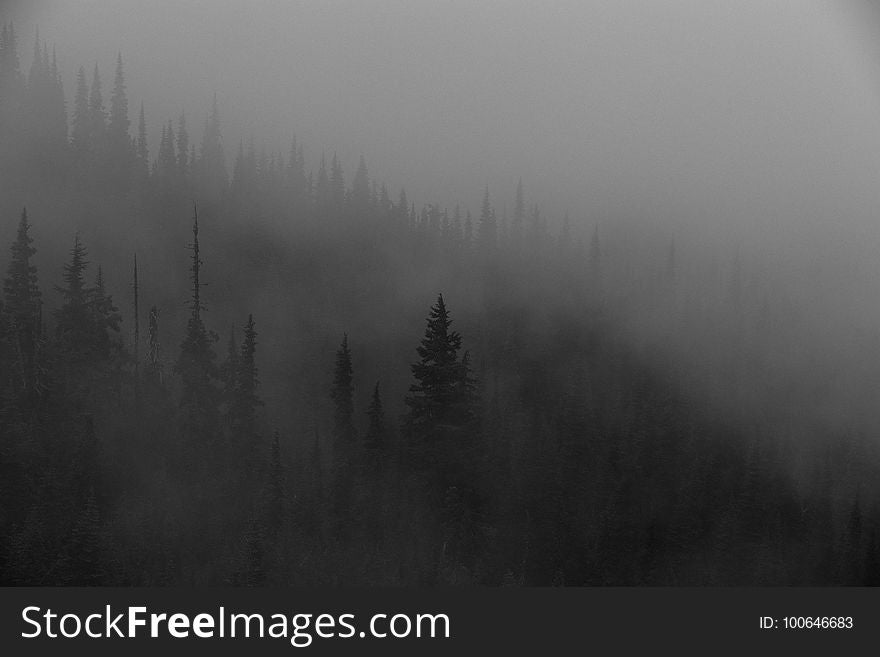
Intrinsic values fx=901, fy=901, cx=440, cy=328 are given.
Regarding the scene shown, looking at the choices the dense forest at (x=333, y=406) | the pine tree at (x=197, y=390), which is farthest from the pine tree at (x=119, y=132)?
the pine tree at (x=197, y=390)

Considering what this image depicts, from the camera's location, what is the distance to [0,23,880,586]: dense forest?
67.0m

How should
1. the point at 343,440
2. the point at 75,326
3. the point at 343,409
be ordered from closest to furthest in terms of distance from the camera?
the point at 75,326 < the point at 343,440 < the point at 343,409

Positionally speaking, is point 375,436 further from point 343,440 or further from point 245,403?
point 245,403

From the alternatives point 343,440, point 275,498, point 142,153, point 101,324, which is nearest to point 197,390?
point 101,324

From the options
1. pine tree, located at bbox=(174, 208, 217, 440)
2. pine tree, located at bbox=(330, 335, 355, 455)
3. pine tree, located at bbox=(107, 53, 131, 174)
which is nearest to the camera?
pine tree, located at bbox=(174, 208, 217, 440)

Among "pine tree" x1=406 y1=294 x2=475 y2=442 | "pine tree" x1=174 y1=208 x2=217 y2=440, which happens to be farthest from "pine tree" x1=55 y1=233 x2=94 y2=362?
"pine tree" x1=406 y1=294 x2=475 y2=442

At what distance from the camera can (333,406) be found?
87625 millimetres

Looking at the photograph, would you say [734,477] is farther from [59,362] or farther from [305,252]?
[59,362]

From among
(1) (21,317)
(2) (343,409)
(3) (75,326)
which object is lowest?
(2) (343,409)

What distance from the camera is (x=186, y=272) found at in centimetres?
10225

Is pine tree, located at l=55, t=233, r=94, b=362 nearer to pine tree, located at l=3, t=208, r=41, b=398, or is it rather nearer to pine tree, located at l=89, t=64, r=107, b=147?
pine tree, located at l=3, t=208, r=41, b=398

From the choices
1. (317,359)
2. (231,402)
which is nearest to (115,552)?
(231,402)

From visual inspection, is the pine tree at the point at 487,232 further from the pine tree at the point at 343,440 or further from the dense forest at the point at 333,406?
the pine tree at the point at 343,440

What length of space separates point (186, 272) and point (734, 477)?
65.5 m
